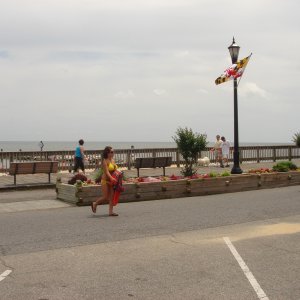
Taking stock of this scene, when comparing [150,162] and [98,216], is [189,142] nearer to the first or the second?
[150,162]

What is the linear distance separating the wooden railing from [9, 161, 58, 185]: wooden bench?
4045 mm

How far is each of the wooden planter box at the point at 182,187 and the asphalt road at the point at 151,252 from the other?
31.1 inches

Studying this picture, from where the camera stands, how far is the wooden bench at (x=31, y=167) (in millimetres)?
17938

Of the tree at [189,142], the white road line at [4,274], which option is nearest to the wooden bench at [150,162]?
the tree at [189,142]

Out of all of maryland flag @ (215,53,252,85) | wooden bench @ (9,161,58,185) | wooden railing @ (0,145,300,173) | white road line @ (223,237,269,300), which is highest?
maryland flag @ (215,53,252,85)

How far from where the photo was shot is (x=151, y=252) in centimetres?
800

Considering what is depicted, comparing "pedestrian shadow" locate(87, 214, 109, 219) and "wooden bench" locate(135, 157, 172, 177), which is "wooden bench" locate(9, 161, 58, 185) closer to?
"wooden bench" locate(135, 157, 172, 177)

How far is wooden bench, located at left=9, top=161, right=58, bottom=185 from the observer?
17.9 m

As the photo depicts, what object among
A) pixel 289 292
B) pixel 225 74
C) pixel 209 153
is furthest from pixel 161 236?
pixel 209 153

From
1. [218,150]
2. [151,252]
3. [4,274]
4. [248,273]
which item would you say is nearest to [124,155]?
[218,150]

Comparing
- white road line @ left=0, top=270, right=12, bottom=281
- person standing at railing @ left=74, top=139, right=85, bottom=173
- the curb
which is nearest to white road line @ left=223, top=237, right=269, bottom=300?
white road line @ left=0, top=270, right=12, bottom=281

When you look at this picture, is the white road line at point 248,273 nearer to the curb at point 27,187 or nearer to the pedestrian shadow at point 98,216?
the pedestrian shadow at point 98,216

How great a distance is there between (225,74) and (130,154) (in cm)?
748

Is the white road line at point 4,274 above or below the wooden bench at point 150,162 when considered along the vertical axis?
below
